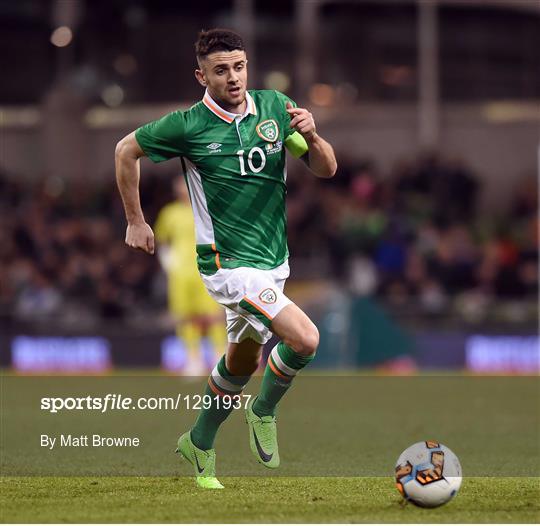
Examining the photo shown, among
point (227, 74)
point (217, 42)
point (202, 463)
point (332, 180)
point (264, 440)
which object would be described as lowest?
point (202, 463)

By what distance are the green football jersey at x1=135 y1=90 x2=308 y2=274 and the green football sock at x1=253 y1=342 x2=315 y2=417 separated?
48 cm

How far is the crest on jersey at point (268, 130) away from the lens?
22.3 feet

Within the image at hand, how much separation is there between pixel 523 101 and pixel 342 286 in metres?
7.04

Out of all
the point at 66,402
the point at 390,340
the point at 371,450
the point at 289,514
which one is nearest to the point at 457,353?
the point at 390,340

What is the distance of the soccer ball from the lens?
601 centimetres

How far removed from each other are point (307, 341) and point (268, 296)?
1.00 ft

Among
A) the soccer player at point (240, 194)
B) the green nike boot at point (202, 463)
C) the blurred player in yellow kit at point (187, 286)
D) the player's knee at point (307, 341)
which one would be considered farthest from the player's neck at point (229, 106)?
the blurred player in yellow kit at point (187, 286)

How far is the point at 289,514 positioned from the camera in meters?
5.84

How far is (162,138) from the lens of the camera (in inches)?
264

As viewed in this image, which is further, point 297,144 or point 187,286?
point 187,286

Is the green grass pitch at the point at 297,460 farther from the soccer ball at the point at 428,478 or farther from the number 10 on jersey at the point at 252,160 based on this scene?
the number 10 on jersey at the point at 252,160

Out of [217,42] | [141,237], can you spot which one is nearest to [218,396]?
[141,237]

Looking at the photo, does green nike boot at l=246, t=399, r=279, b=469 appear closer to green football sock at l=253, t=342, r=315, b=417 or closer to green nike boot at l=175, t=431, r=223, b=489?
green football sock at l=253, t=342, r=315, b=417

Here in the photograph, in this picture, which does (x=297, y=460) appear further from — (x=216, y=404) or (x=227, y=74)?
(x=227, y=74)
